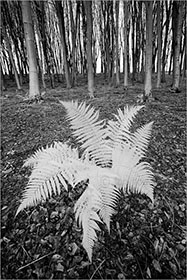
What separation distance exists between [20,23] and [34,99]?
6.30m

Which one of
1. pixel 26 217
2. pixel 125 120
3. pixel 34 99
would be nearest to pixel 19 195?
pixel 26 217

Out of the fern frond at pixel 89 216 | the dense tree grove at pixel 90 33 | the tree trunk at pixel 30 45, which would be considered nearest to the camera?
the fern frond at pixel 89 216

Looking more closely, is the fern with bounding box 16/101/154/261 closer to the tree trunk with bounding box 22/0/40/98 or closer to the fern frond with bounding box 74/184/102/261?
the fern frond with bounding box 74/184/102/261

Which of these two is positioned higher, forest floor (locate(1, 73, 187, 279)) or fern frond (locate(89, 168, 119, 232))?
fern frond (locate(89, 168, 119, 232))

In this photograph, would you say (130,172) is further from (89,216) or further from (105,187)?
(89,216)

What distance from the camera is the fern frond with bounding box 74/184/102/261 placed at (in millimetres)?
796

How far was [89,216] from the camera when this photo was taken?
0.86 meters

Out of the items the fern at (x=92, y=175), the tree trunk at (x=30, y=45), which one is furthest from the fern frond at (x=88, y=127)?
the tree trunk at (x=30, y=45)

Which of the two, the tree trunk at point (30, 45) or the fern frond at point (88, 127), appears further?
the tree trunk at point (30, 45)

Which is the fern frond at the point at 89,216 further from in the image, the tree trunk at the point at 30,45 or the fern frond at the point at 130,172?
the tree trunk at the point at 30,45

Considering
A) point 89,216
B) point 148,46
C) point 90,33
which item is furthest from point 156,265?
point 90,33

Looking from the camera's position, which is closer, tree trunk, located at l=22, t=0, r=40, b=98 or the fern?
the fern

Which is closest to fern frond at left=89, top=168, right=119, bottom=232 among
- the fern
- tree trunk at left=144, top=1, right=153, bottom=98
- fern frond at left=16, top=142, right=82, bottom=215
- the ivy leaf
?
the fern

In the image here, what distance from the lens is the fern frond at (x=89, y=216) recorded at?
2.61 feet
